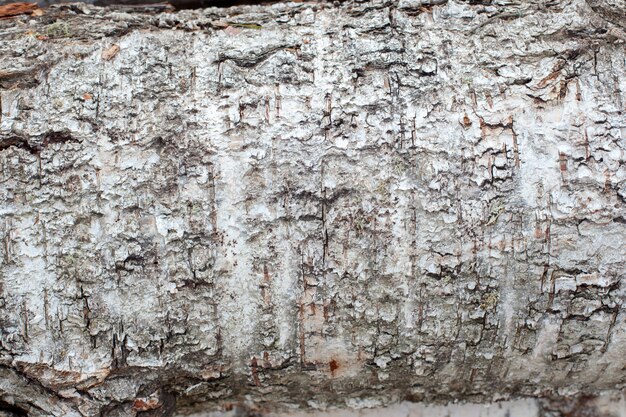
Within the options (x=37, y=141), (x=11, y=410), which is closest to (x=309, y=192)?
(x=37, y=141)

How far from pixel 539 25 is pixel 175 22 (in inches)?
27.4

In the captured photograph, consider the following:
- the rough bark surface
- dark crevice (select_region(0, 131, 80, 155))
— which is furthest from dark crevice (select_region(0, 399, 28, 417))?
dark crevice (select_region(0, 131, 80, 155))

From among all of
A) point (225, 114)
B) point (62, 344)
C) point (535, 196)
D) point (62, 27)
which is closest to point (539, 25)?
point (535, 196)

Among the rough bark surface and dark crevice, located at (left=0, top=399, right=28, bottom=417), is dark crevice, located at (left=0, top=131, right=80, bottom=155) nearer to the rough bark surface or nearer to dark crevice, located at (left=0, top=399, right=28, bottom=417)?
the rough bark surface

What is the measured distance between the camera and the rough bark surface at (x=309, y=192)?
1067mm

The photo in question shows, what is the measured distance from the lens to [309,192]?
3.51ft

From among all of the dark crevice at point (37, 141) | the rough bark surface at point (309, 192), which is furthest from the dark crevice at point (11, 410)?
the dark crevice at point (37, 141)

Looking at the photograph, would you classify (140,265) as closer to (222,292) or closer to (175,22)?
(222,292)

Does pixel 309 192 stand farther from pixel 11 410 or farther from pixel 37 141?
pixel 11 410

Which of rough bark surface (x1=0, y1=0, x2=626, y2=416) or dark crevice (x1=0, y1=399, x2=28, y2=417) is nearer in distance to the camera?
rough bark surface (x1=0, y1=0, x2=626, y2=416)

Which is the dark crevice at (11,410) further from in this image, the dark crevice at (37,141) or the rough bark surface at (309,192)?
the dark crevice at (37,141)

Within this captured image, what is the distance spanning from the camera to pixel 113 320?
3.66ft

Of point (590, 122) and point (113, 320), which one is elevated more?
point (590, 122)

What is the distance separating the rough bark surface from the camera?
A: 1.07 m
